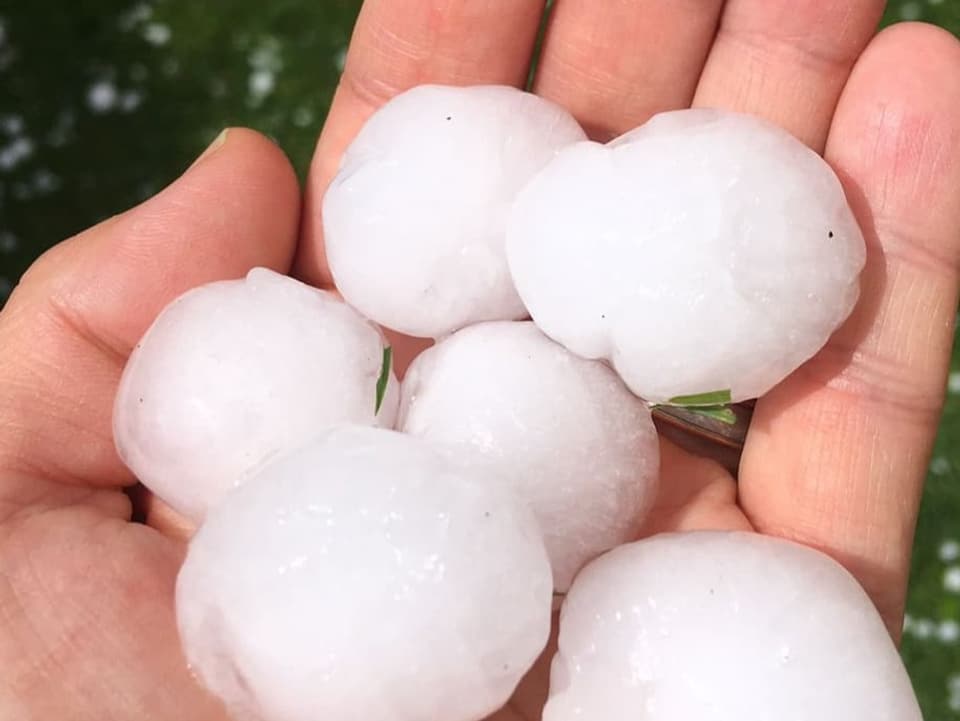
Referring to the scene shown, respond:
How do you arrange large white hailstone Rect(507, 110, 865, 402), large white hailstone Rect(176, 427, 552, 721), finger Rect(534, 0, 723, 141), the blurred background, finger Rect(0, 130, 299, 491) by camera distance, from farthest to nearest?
the blurred background < finger Rect(534, 0, 723, 141) < finger Rect(0, 130, 299, 491) < large white hailstone Rect(507, 110, 865, 402) < large white hailstone Rect(176, 427, 552, 721)

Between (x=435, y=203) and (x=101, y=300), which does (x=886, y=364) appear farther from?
(x=101, y=300)

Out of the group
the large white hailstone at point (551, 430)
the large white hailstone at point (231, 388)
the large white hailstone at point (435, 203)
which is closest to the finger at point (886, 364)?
the large white hailstone at point (551, 430)

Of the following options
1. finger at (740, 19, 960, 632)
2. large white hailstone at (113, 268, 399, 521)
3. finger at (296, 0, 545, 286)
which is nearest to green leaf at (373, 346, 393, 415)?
large white hailstone at (113, 268, 399, 521)

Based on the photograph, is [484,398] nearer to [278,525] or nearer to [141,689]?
[278,525]

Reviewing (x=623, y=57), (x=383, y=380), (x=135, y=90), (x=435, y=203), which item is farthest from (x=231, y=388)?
(x=135, y=90)

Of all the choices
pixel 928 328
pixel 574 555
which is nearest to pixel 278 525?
pixel 574 555

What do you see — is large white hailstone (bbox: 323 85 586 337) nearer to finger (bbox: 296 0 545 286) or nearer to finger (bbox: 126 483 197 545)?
finger (bbox: 296 0 545 286)
